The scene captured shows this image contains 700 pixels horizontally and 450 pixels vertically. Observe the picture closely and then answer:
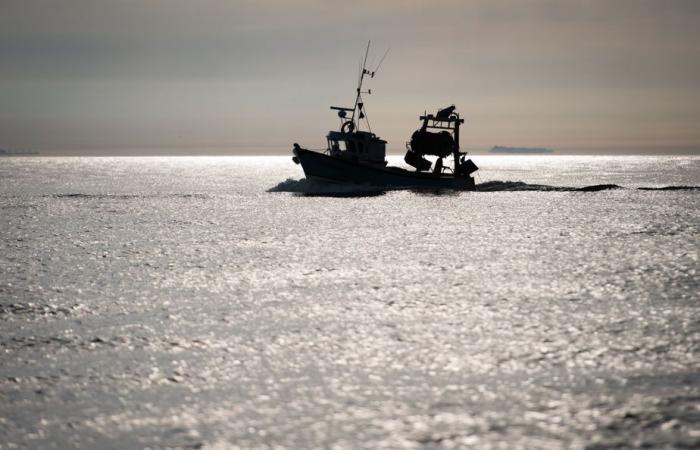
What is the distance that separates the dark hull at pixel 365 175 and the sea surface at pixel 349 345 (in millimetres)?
35418

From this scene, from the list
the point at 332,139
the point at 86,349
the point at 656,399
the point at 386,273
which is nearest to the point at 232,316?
the point at 86,349

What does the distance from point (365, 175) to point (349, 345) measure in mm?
56607

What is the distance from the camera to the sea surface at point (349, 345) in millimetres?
9156

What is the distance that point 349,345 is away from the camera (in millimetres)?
13641

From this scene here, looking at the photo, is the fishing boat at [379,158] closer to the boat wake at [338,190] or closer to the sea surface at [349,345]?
the boat wake at [338,190]

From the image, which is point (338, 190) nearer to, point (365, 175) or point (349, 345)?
point (365, 175)

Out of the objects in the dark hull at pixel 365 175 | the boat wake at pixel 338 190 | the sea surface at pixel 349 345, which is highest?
the dark hull at pixel 365 175

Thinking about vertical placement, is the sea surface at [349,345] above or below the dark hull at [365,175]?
below

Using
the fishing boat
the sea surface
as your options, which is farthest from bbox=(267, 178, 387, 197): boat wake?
the sea surface

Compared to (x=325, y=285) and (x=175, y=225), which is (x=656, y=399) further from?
(x=175, y=225)

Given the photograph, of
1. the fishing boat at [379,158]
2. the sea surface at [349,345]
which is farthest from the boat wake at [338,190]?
the sea surface at [349,345]

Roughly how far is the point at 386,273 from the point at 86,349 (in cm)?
1220

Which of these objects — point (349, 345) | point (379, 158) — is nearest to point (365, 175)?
point (379, 158)

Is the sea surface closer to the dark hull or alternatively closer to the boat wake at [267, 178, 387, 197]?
the dark hull
